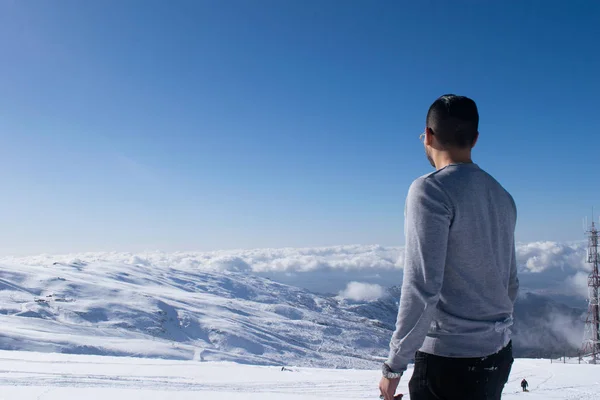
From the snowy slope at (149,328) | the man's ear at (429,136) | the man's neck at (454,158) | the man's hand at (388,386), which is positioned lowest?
the snowy slope at (149,328)

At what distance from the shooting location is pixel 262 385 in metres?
27.9

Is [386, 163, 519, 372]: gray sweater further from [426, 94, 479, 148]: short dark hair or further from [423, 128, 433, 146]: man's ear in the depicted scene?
[423, 128, 433, 146]: man's ear

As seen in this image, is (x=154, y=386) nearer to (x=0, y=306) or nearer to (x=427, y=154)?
(x=427, y=154)

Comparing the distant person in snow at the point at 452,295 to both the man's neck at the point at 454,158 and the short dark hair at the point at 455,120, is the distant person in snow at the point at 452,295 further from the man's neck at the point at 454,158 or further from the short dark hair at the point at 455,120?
the short dark hair at the point at 455,120

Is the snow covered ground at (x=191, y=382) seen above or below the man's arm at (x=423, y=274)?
below

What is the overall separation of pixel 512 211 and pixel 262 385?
27.5 metres

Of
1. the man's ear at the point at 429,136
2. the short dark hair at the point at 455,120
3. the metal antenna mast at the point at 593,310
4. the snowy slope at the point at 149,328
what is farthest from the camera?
the snowy slope at the point at 149,328

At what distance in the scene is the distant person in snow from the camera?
108 inches

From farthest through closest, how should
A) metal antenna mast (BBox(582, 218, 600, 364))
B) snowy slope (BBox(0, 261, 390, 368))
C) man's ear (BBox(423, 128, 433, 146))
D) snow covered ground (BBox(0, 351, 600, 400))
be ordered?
snowy slope (BBox(0, 261, 390, 368)), metal antenna mast (BBox(582, 218, 600, 364)), snow covered ground (BBox(0, 351, 600, 400)), man's ear (BBox(423, 128, 433, 146))

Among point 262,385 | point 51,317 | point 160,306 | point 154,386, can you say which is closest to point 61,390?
point 154,386

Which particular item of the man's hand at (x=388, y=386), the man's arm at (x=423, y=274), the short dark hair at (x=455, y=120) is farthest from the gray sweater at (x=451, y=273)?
the short dark hair at (x=455, y=120)

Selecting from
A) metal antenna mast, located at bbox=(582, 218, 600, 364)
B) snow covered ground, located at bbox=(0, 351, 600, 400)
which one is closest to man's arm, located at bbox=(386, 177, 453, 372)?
snow covered ground, located at bbox=(0, 351, 600, 400)

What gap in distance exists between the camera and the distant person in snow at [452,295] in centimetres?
274

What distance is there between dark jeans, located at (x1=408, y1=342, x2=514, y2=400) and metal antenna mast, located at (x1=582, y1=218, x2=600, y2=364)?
234ft
